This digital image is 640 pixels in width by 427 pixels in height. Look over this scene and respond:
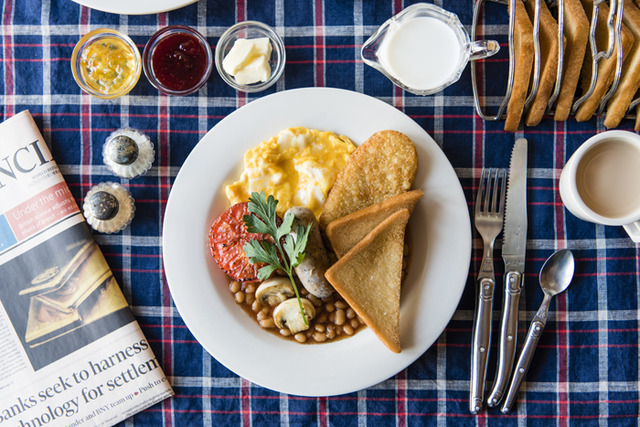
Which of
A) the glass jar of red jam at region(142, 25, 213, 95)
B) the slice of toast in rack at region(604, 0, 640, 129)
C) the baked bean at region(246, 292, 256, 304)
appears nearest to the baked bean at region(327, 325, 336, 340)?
the baked bean at region(246, 292, 256, 304)

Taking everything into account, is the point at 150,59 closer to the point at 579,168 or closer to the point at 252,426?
the point at 252,426

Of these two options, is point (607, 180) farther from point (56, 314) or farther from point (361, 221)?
point (56, 314)

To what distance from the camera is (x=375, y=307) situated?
2332mm

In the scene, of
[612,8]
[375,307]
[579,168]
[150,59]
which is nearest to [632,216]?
[579,168]

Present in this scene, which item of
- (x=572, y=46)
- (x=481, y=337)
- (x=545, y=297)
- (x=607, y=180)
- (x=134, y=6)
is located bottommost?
(x=481, y=337)

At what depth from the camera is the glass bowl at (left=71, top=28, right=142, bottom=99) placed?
2.49 meters

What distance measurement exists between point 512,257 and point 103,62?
2013mm

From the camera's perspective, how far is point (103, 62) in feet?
8.25

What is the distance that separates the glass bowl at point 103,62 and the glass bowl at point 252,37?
0.38m

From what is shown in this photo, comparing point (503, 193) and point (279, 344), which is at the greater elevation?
point (503, 193)

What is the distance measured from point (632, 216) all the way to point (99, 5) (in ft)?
7.86

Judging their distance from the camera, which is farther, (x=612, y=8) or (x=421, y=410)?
(x=421, y=410)

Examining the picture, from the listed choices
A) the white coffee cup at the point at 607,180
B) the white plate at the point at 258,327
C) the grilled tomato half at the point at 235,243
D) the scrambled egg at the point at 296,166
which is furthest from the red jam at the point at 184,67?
the white coffee cup at the point at 607,180

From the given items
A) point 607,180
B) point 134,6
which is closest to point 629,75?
point 607,180
